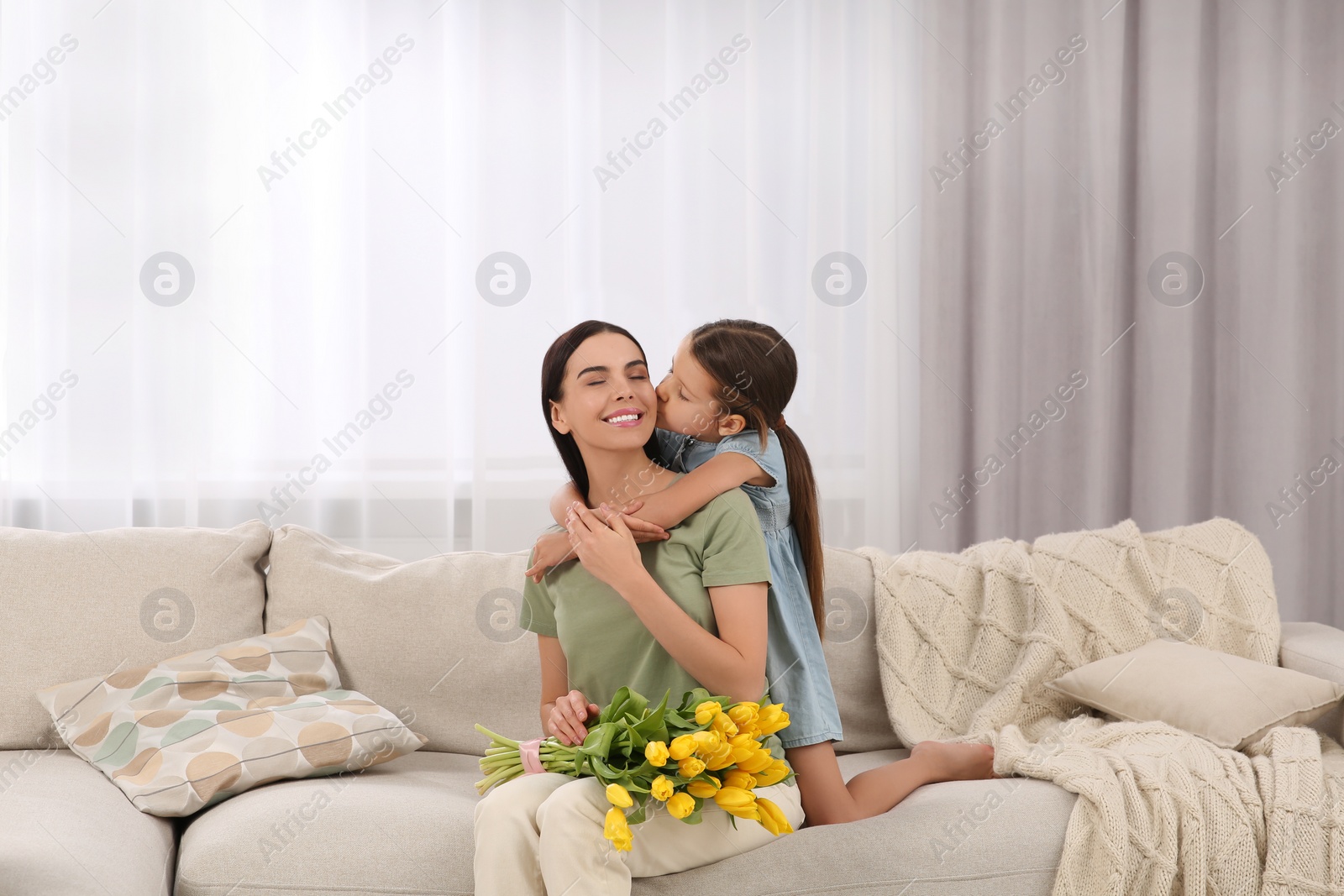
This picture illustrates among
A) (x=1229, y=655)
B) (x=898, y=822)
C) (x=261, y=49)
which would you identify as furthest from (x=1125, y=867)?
(x=261, y=49)

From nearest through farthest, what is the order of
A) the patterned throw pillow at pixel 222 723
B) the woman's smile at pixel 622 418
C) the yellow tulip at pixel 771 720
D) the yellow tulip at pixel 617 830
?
1. the yellow tulip at pixel 617 830
2. the yellow tulip at pixel 771 720
3. the woman's smile at pixel 622 418
4. the patterned throw pillow at pixel 222 723

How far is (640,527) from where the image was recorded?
4.53ft

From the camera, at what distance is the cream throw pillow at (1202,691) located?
1.65 m

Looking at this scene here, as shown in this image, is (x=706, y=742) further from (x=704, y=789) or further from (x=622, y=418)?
(x=622, y=418)

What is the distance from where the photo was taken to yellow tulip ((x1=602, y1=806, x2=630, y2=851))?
1.04 meters

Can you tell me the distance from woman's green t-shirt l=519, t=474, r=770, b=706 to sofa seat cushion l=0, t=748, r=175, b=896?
2.17 feet

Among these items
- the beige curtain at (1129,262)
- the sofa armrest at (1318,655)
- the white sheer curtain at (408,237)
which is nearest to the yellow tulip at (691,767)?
the sofa armrest at (1318,655)

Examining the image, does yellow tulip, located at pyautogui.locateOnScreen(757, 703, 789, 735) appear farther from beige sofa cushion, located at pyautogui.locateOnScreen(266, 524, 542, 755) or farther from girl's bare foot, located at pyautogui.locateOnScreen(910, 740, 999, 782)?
beige sofa cushion, located at pyautogui.locateOnScreen(266, 524, 542, 755)

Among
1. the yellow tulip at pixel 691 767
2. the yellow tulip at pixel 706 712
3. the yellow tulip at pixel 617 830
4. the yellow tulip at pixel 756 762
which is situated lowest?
the yellow tulip at pixel 617 830

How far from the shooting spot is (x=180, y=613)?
1872 mm

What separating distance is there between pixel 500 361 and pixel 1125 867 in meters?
1.97

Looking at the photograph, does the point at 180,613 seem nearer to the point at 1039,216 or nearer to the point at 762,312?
the point at 762,312

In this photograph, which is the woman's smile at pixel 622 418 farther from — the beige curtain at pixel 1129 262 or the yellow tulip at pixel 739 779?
the beige curtain at pixel 1129 262

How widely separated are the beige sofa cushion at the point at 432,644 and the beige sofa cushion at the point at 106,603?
10 centimetres
